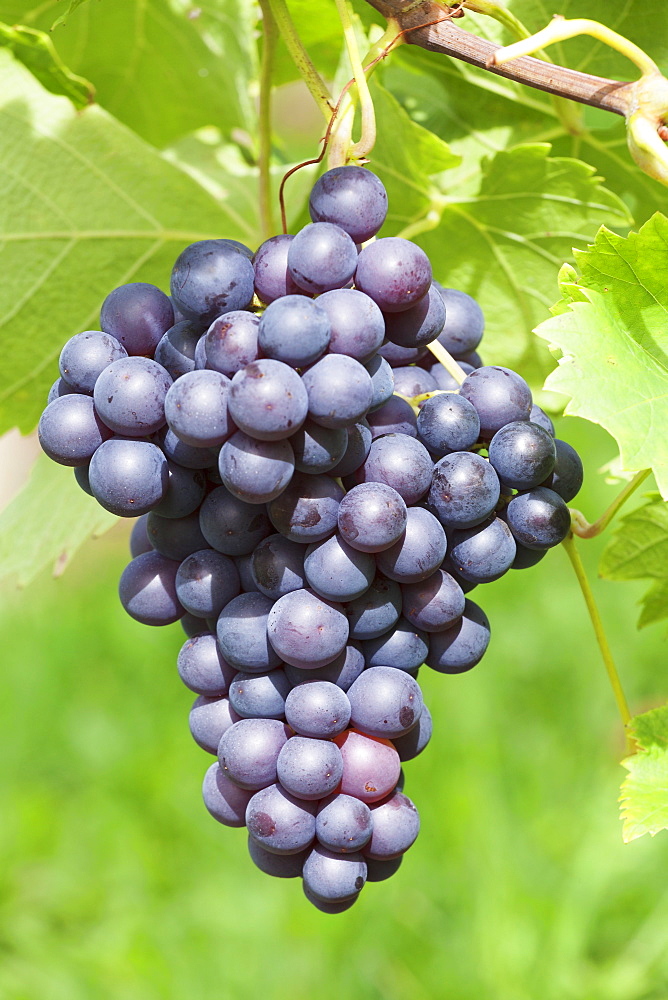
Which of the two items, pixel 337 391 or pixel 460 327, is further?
pixel 460 327

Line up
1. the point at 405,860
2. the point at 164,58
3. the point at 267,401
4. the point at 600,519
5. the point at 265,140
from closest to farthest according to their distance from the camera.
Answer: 1. the point at 267,401
2. the point at 600,519
3. the point at 265,140
4. the point at 164,58
5. the point at 405,860

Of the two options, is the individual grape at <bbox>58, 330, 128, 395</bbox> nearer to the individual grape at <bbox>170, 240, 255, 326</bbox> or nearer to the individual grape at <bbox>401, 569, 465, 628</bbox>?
the individual grape at <bbox>170, 240, 255, 326</bbox>

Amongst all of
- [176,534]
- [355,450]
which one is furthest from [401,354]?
[176,534]

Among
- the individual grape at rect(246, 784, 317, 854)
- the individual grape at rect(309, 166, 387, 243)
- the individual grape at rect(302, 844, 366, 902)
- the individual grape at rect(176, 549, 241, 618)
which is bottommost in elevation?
the individual grape at rect(302, 844, 366, 902)

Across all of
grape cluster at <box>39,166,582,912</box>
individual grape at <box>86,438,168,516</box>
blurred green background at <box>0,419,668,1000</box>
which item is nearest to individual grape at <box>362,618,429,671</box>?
grape cluster at <box>39,166,582,912</box>

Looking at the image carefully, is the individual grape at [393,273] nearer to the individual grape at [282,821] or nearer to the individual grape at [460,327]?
the individual grape at [460,327]

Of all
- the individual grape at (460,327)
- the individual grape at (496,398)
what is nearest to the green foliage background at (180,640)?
the individual grape at (460,327)

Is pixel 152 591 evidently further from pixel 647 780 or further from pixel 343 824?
pixel 647 780
